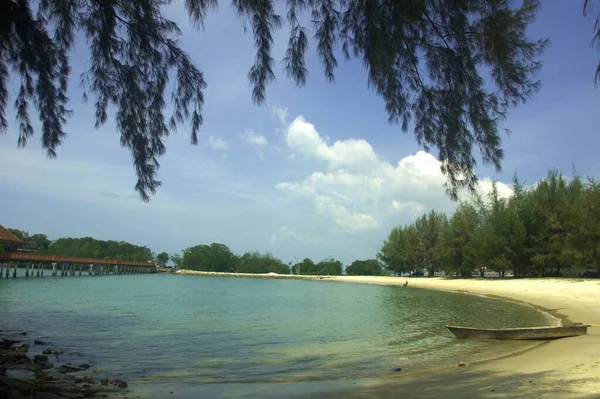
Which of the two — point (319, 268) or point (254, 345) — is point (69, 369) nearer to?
point (254, 345)

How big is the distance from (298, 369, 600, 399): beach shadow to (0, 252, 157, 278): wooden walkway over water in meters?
73.8

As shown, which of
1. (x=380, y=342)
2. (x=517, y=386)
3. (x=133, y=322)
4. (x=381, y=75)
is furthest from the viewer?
(x=133, y=322)

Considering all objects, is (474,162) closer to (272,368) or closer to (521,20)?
(521,20)

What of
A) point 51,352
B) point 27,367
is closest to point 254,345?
point 51,352

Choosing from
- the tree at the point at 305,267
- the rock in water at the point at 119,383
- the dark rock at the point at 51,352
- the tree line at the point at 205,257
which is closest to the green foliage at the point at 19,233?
the tree line at the point at 205,257

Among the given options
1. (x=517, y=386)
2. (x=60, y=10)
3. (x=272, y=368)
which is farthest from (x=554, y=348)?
(x=60, y=10)

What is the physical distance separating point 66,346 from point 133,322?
7.55 metres

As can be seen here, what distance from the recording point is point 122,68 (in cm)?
622

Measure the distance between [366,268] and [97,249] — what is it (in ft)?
277

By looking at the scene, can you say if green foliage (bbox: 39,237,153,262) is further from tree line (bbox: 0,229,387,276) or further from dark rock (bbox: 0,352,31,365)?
dark rock (bbox: 0,352,31,365)

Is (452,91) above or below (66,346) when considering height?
above

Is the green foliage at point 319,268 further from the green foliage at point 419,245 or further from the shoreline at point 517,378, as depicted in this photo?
the shoreline at point 517,378

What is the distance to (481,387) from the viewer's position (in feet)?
25.8

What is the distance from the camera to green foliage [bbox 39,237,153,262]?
12825 centimetres
